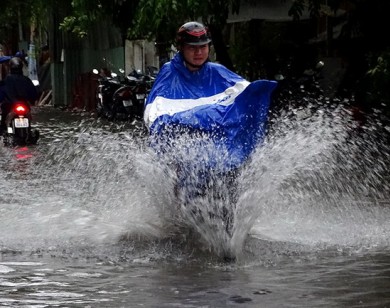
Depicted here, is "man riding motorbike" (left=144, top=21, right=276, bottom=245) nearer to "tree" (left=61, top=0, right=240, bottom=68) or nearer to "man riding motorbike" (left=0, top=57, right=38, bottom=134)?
"tree" (left=61, top=0, right=240, bottom=68)

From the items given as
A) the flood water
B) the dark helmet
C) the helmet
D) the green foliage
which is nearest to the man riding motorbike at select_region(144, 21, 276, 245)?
the helmet

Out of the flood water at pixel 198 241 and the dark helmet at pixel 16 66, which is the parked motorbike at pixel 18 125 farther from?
the flood water at pixel 198 241

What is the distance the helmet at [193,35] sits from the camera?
7.90 meters

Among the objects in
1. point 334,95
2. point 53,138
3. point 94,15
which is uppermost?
point 94,15

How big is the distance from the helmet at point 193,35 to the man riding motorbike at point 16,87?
32.9 ft

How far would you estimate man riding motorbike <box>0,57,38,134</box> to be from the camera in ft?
58.1

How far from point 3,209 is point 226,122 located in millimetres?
3080

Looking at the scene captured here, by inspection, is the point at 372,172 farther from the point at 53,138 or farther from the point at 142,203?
the point at 53,138

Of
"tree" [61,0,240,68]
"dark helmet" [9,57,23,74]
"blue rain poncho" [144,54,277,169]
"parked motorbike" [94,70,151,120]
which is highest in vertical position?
"tree" [61,0,240,68]

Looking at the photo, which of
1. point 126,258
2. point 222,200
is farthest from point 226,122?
point 126,258

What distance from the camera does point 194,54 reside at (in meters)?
8.02

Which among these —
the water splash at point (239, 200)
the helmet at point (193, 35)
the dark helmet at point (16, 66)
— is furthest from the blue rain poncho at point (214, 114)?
the dark helmet at point (16, 66)

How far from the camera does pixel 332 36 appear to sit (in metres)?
18.5

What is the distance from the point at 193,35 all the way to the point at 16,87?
10235 mm
